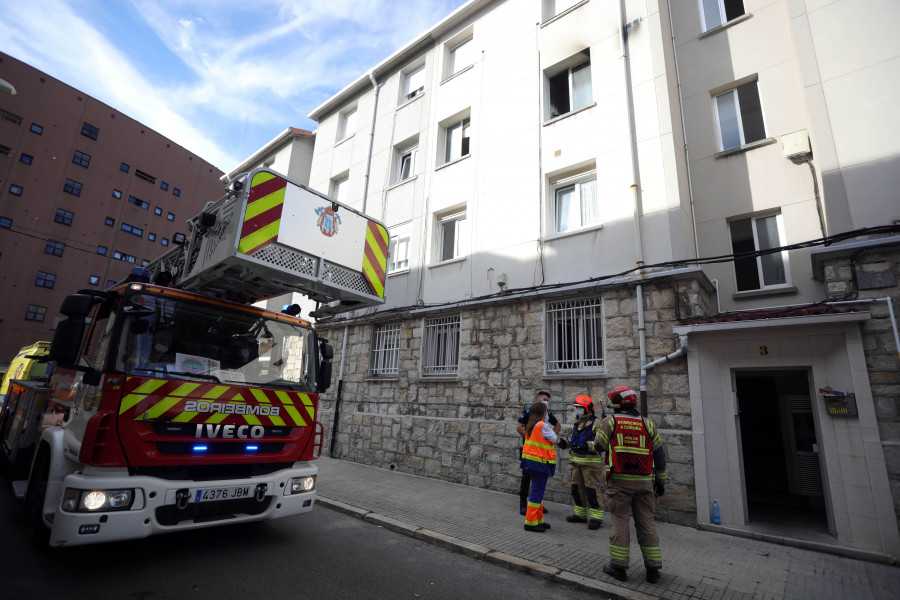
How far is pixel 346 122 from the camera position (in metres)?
16.2

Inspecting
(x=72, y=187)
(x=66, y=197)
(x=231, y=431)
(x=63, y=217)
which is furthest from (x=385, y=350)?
(x=72, y=187)

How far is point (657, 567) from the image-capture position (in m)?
4.06

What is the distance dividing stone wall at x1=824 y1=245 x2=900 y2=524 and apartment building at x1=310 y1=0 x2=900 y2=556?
0.02m

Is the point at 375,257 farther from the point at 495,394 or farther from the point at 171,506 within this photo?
the point at 495,394

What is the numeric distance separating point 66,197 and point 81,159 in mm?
3552

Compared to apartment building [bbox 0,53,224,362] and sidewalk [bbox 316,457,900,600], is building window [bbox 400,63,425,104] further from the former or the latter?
apartment building [bbox 0,53,224,362]

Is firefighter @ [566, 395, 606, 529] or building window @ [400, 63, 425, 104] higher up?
building window @ [400, 63, 425, 104]

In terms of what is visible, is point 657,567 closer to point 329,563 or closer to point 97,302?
point 329,563

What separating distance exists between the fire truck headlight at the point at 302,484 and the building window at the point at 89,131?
43943 mm

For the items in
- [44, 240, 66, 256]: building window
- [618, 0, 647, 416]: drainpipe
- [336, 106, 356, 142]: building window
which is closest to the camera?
[618, 0, 647, 416]: drainpipe

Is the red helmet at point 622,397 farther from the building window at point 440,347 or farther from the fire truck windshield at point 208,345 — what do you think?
the building window at point 440,347

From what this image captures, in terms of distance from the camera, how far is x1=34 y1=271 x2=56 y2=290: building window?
31.5 meters

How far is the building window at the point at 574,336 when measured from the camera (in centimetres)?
769

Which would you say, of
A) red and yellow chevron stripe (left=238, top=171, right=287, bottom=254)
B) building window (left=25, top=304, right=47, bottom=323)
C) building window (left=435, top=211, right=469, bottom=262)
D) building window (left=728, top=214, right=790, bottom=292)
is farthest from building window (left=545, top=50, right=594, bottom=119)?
building window (left=25, top=304, right=47, bottom=323)
